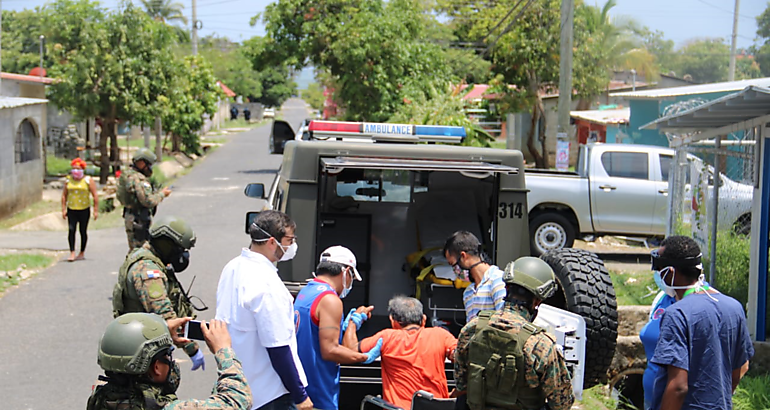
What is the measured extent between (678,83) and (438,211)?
1393 inches

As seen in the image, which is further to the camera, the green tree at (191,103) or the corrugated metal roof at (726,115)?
the green tree at (191,103)

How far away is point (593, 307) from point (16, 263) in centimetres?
939

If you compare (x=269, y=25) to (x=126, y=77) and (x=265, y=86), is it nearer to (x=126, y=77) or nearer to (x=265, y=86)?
(x=126, y=77)

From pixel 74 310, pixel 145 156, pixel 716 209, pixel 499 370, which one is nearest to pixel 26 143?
pixel 74 310

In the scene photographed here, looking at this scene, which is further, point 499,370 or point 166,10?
point 166,10

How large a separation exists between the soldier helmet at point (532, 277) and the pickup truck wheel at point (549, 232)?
9805 mm

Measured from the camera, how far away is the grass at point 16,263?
36.8ft

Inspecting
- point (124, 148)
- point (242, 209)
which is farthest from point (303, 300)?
point (124, 148)

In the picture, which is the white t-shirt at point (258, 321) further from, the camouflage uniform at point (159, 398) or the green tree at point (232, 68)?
the green tree at point (232, 68)

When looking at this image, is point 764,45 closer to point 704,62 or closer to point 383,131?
point 704,62

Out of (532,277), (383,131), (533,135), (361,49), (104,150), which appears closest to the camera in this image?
(532,277)

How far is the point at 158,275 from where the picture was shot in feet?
16.4

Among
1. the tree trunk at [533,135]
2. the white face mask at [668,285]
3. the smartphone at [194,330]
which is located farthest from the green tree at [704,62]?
the smartphone at [194,330]

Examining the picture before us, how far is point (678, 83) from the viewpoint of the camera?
39281 millimetres
